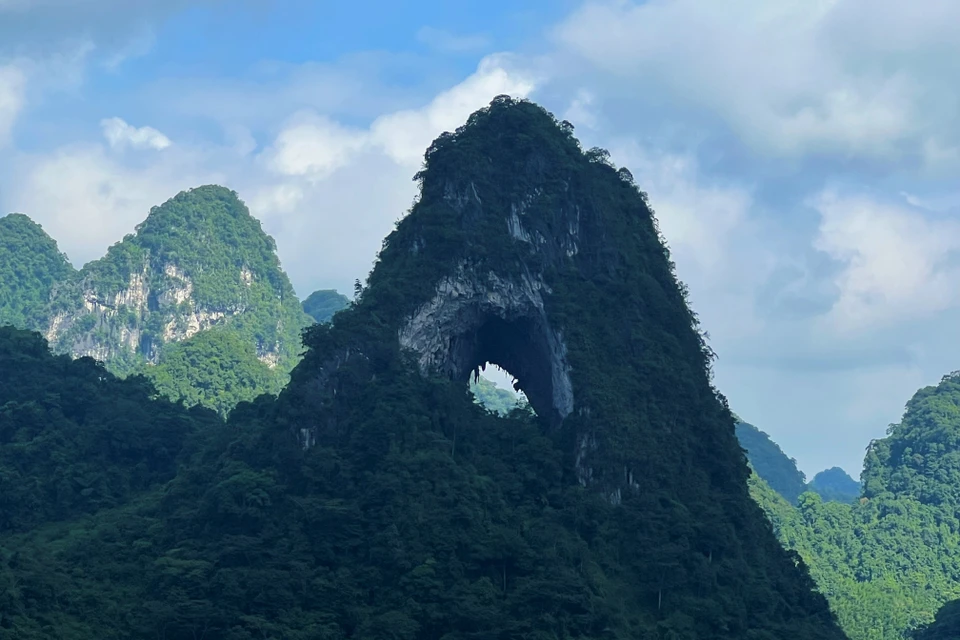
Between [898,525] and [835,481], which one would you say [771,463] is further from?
[835,481]

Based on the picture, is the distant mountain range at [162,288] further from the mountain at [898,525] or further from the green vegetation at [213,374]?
the mountain at [898,525]

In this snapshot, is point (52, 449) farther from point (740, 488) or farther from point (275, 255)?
point (275, 255)

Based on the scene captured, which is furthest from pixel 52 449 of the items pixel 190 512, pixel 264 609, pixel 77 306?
pixel 77 306

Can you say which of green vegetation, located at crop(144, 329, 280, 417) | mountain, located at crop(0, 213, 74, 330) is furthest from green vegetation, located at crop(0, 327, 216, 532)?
mountain, located at crop(0, 213, 74, 330)

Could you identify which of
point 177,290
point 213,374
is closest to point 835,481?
point 177,290

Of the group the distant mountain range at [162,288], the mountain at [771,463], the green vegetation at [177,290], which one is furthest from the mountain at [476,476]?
the mountain at [771,463]

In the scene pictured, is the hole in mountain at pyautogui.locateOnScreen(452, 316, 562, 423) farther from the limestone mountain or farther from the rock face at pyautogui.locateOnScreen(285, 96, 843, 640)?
the limestone mountain
